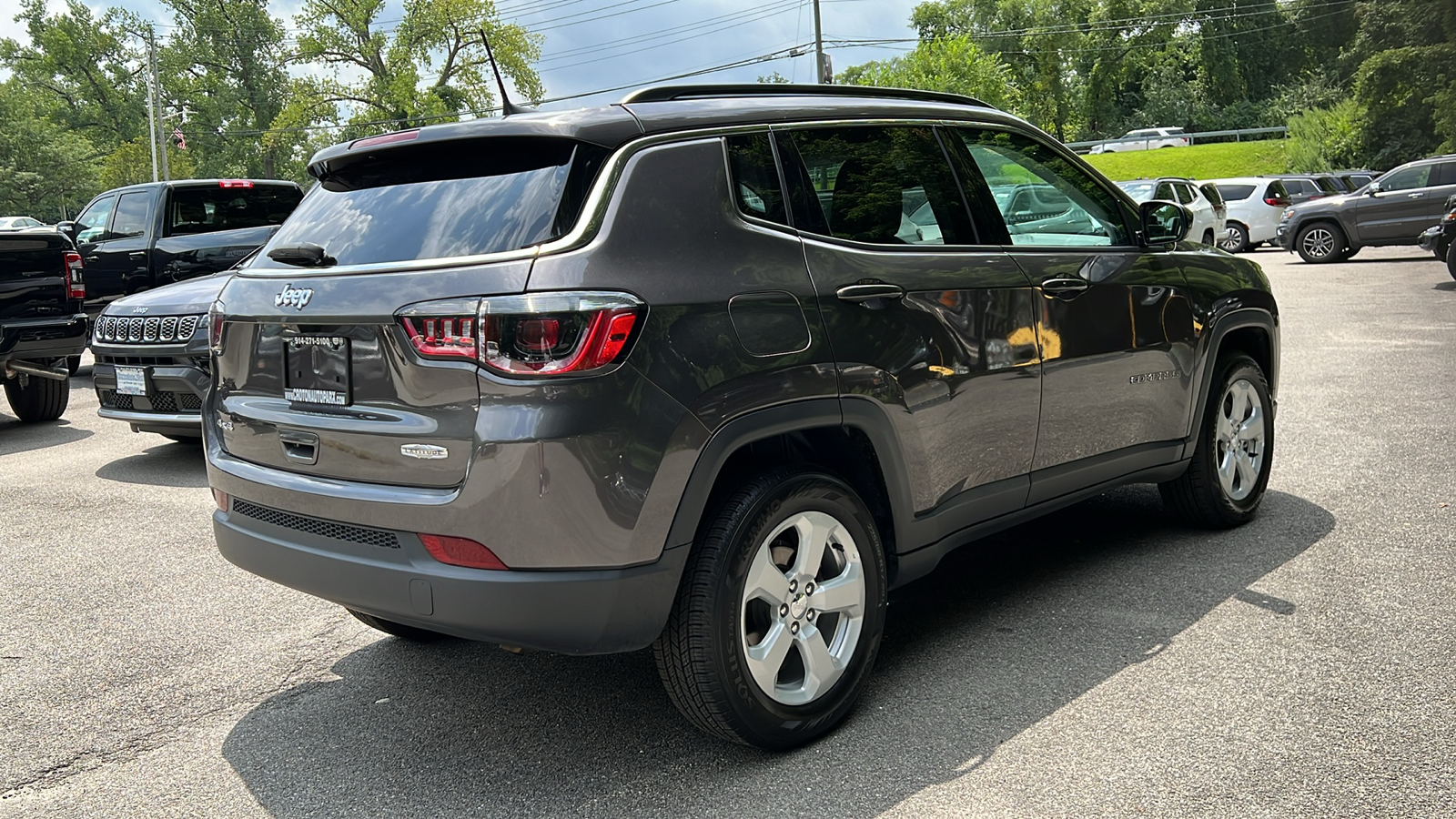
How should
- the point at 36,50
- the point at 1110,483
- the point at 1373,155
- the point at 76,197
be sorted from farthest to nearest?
the point at 36,50 → the point at 76,197 → the point at 1373,155 → the point at 1110,483

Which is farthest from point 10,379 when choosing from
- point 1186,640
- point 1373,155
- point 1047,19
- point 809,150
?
point 1047,19

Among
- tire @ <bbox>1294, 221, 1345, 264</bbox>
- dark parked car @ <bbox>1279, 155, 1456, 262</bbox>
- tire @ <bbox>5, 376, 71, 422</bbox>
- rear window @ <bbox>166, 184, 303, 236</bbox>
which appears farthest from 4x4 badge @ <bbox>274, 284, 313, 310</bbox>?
tire @ <bbox>1294, 221, 1345, 264</bbox>

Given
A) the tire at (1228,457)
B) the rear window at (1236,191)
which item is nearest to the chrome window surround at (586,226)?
the tire at (1228,457)

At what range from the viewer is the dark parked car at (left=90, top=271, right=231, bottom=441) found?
23.6ft

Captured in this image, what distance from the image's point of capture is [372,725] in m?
3.55

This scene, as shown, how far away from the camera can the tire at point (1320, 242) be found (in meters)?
22.5

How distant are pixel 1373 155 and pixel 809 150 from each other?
2043 inches

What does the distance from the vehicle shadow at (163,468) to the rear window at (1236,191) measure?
24.8 metres

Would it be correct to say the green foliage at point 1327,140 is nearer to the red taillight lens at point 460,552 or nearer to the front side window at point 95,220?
the front side window at point 95,220

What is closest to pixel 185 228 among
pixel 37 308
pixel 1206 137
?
pixel 37 308

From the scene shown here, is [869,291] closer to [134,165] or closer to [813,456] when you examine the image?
[813,456]

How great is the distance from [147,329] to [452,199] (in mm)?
5134

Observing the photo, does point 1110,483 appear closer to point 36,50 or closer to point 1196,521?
point 1196,521

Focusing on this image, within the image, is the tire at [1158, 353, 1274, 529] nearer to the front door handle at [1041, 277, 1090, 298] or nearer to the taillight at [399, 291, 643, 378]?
the front door handle at [1041, 277, 1090, 298]
